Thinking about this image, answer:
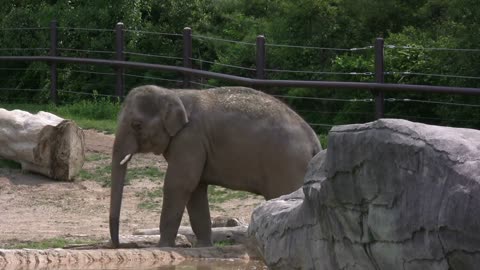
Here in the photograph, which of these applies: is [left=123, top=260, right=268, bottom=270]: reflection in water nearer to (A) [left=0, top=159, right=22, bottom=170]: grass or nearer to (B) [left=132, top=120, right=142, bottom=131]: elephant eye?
(B) [left=132, top=120, right=142, bottom=131]: elephant eye

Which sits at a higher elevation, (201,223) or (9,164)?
(201,223)

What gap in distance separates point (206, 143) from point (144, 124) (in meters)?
0.56

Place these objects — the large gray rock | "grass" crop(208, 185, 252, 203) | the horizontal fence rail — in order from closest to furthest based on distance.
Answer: the large gray rock → "grass" crop(208, 185, 252, 203) → the horizontal fence rail

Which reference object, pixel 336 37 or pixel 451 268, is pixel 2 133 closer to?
pixel 336 37

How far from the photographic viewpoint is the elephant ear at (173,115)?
10.7m

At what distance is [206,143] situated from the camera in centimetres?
1085

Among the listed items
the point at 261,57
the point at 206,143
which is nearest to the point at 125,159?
the point at 206,143

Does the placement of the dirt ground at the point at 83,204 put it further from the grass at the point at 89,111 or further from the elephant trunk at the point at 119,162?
the grass at the point at 89,111

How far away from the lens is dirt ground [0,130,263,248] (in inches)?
467

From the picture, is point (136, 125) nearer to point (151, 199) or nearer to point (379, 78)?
point (151, 199)

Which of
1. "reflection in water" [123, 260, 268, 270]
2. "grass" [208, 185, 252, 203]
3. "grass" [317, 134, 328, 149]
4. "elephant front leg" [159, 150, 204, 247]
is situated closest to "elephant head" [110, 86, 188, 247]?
"elephant front leg" [159, 150, 204, 247]

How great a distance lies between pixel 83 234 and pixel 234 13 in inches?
397

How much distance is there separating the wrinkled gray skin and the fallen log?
3.12 metres

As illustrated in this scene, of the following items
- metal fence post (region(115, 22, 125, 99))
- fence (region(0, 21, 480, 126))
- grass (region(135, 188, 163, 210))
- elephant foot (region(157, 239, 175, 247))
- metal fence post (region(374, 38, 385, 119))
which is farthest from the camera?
metal fence post (region(115, 22, 125, 99))
